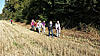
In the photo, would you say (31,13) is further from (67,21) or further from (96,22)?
(96,22)

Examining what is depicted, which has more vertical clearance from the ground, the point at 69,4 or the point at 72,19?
the point at 69,4

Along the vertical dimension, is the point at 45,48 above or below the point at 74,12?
below

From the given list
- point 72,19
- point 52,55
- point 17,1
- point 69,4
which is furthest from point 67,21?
point 17,1

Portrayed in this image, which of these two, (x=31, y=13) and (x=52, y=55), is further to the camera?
(x=31, y=13)

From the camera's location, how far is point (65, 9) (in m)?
16.2

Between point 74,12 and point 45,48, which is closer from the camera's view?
point 45,48

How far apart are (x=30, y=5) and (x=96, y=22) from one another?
56.0ft

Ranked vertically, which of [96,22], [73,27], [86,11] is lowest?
[73,27]

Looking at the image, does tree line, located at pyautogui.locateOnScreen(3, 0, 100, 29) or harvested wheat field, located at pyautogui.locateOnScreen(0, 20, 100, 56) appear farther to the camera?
tree line, located at pyautogui.locateOnScreen(3, 0, 100, 29)

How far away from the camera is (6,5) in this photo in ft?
175

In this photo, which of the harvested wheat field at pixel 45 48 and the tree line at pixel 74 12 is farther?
the tree line at pixel 74 12

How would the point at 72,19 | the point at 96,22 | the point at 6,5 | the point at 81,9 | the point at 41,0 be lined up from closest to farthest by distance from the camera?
the point at 96,22 < the point at 81,9 < the point at 72,19 < the point at 41,0 < the point at 6,5

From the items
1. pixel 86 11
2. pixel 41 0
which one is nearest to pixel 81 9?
pixel 86 11

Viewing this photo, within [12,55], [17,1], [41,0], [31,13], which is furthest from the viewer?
[17,1]
